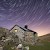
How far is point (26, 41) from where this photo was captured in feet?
241

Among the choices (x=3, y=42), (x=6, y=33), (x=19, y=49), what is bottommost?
(x=19, y=49)

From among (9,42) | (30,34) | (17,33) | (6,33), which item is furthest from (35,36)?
(9,42)

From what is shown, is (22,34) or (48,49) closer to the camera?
(48,49)

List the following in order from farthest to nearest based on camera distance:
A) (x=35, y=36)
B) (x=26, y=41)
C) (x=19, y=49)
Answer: (x=35, y=36) → (x=26, y=41) → (x=19, y=49)

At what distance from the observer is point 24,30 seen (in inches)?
2963

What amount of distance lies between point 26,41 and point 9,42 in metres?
14.7

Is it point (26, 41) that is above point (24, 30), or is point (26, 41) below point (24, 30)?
below

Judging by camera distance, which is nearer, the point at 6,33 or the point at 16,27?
the point at 6,33

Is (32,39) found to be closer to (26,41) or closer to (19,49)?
(26,41)

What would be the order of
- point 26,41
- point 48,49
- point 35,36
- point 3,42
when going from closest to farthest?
1. point 48,49
2. point 3,42
3. point 26,41
4. point 35,36

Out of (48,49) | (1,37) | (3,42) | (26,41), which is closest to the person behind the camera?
(48,49)

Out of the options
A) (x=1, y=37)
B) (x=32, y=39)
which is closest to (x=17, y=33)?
(x=32, y=39)

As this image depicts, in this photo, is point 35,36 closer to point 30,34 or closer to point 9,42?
point 30,34

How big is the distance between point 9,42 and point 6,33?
935 centimetres
